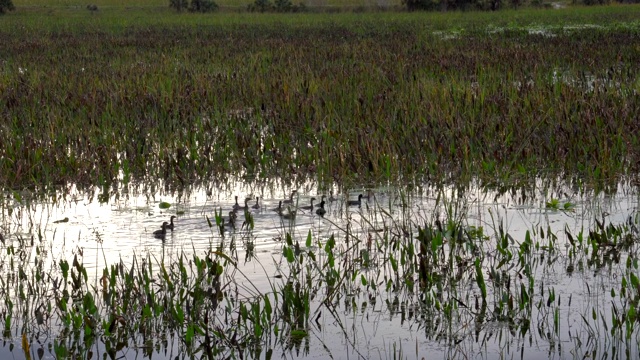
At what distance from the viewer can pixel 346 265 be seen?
4.81m

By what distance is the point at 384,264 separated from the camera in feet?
15.8

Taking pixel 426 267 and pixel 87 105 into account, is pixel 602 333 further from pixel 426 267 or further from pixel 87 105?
pixel 87 105

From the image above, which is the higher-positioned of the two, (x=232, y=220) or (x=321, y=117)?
(x=321, y=117)

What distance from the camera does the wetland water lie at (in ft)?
12.7

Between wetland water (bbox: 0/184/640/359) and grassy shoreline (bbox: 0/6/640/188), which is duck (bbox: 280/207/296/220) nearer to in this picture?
wetland water (bbox: 0/184/640/359)

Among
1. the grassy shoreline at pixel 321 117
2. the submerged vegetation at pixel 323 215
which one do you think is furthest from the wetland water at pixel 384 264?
the grassy shoreline at pixel 321 117

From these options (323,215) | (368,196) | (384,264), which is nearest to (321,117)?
(368,196)

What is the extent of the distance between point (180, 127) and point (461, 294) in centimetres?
497

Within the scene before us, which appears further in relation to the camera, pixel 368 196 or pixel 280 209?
pixel 368 196

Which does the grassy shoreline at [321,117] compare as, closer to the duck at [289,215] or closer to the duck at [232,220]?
the duck at [289,215]

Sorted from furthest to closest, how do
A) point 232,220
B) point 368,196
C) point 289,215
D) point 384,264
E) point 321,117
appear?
point 321,117 < point 368,196 < point 289,215 < point 232,220 < point 384,264

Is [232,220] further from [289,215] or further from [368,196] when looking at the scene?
[368,196]

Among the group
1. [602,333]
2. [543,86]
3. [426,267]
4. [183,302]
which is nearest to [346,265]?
[426,267]

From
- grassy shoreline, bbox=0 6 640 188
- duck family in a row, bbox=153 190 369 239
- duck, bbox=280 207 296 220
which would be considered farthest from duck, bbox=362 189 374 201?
duck, bbox=280 207 296 220
